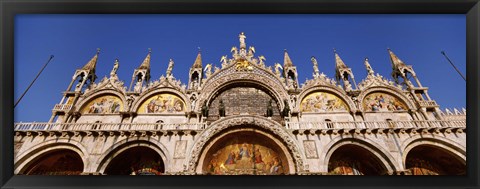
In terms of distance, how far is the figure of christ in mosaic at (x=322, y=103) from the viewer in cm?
1422

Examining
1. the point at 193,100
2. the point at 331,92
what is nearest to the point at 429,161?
the point at 331,92

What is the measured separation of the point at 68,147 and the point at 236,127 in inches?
305

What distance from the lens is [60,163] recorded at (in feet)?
40.3

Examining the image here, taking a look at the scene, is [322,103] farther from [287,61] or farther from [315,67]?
[287,61]

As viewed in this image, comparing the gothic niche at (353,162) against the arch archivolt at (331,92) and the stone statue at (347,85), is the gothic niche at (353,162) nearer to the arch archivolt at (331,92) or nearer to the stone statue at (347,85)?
the arch archivolt at (331,92)

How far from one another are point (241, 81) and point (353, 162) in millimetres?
7385

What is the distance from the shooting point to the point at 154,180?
5.03 meters

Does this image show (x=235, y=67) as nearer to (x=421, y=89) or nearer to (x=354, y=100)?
(x=354, y=100)

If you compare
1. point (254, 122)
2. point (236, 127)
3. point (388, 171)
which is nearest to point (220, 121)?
point (236, 127)

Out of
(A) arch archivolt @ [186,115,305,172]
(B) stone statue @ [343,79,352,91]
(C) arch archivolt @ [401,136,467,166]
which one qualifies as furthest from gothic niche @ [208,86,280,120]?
(C) arch archivolt @ [401,136,467,166]

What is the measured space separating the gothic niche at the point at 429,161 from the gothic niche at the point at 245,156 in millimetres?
6291

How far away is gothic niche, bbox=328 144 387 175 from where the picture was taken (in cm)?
1201

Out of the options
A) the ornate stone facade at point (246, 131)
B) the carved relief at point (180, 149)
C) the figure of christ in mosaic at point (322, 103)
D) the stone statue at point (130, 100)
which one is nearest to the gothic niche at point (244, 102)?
the ornate stone facade at point (246, 131)
